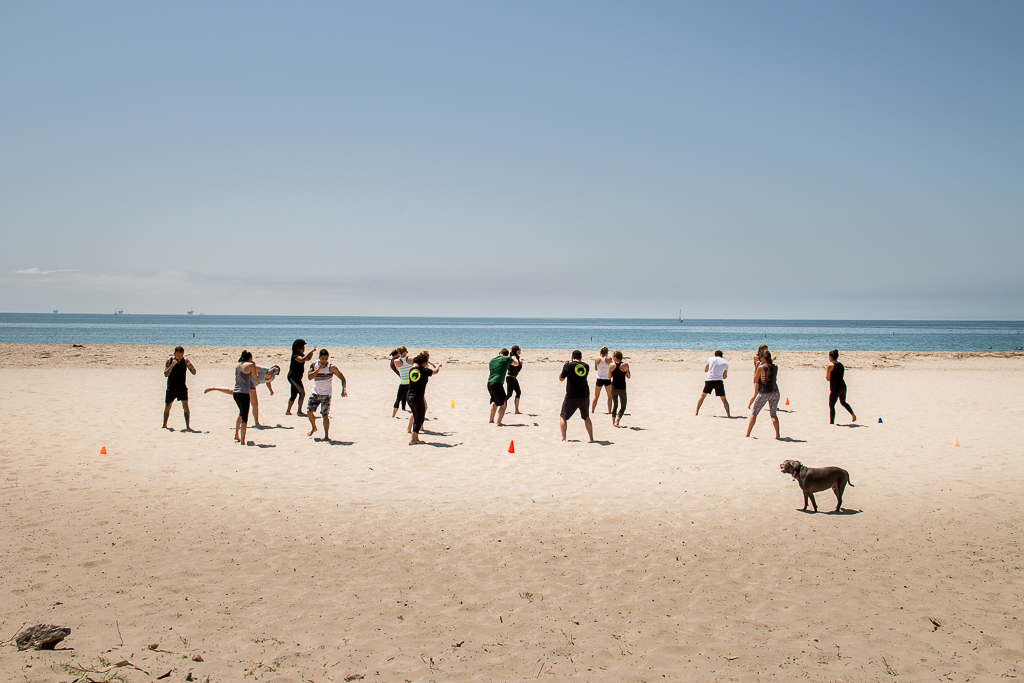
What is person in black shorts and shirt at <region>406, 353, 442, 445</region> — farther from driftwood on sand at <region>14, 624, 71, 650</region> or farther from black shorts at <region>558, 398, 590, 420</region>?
driftwood on sand at <region>14, 624, 71, 650</region>

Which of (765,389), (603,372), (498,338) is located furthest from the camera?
(498,338)

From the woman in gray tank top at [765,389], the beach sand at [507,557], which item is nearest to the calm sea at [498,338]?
the woman in gray tank top at [765,389]

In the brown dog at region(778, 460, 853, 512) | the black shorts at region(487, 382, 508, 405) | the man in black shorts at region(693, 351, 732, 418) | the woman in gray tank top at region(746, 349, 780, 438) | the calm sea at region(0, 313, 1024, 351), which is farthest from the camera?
the calm sea at region(0, 313, 1024, 351)

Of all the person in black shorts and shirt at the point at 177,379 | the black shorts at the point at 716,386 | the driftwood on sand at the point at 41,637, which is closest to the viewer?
the driftwood on sand at the point at 41,637

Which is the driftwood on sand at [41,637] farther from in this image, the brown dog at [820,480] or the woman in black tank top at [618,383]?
the woman in black tank top at [618,383]

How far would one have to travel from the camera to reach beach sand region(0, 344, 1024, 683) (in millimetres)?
4211

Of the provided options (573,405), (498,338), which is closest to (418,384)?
(573,405)

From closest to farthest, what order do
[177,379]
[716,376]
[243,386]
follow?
1. [243,386]
2. [177,379]
3. [716,376]

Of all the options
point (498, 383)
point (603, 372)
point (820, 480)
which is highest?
point (603, 372)

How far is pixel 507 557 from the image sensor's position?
5.86 metres

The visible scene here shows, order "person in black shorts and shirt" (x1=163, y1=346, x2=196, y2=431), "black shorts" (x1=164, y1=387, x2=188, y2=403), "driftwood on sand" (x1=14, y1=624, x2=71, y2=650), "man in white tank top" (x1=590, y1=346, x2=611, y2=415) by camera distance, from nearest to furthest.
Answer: "driftwood on sand" (x1=14, y1=624, x2=71, y2=650), "person in black shorts and shirt" (x1=163, y1=346, x2=196, y2=431), "black shorts" (x1=164, y1=387, x2=188, y2=403), "man in white tank top" (x1=590, y1=346, x2=611, y2=415)

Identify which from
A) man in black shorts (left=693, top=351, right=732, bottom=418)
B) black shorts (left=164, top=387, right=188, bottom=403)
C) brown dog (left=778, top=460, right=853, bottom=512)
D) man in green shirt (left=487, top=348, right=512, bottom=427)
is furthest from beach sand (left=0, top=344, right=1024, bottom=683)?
man in black shorts (left=693, top=351, right=732, bottom=418)

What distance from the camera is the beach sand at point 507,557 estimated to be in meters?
4.21

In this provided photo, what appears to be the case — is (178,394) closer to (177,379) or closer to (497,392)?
(177,379)
